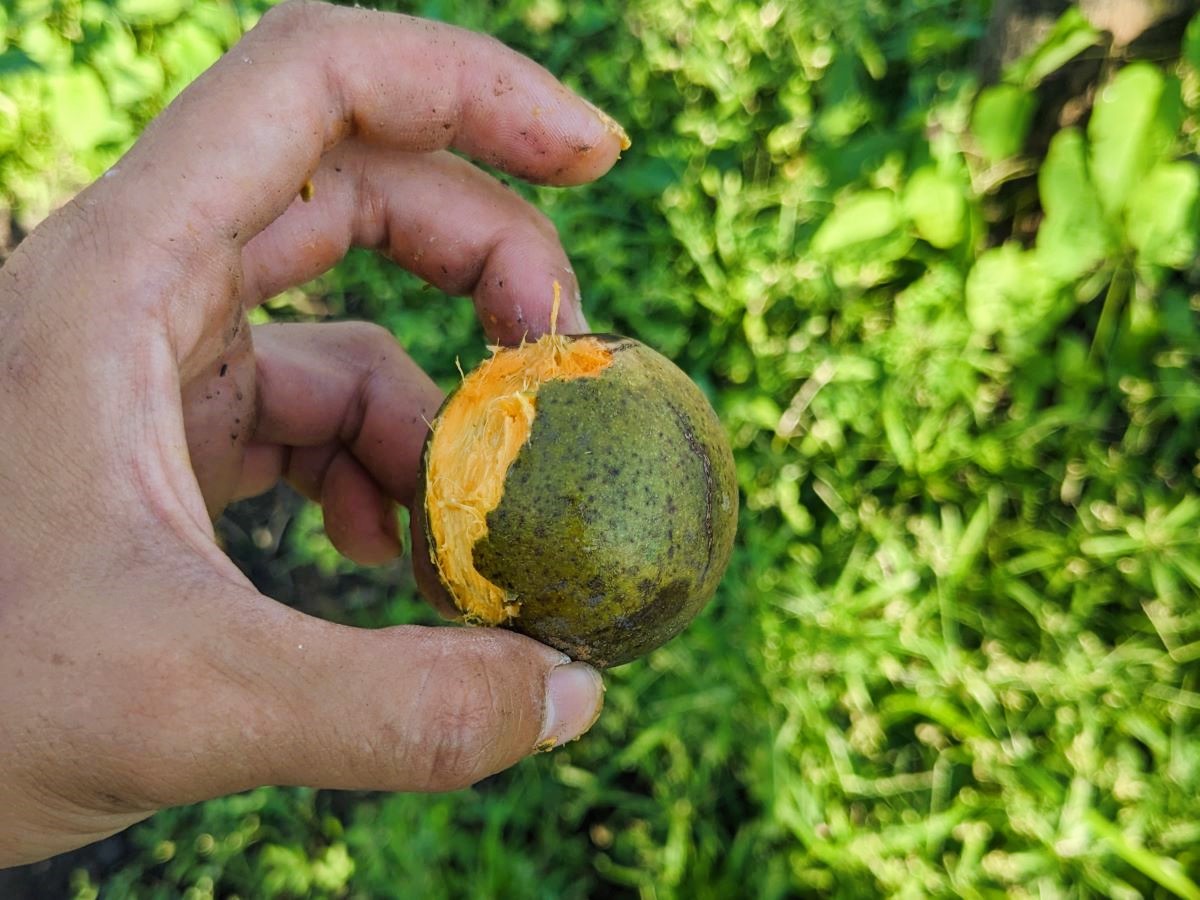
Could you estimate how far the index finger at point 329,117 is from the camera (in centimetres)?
169

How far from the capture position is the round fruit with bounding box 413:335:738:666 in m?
1.74

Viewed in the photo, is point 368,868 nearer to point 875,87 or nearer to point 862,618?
point 862,618

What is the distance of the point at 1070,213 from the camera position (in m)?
2.73

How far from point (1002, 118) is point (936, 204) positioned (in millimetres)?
301

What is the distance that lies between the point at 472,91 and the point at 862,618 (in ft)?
6.45

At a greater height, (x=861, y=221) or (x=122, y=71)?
(x=861, y=221)

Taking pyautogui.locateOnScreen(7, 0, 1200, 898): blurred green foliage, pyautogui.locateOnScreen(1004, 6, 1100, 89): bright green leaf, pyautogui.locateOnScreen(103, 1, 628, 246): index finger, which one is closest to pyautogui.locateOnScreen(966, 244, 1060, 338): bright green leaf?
pyautogui.locateOnScreen(7, 0, 1200, 898): blurred green foliage

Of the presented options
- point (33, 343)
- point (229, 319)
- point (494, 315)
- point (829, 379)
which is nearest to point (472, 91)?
point (494, 315)

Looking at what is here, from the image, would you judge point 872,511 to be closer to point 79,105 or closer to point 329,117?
point 329,117

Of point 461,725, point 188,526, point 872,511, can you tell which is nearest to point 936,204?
point 872,511

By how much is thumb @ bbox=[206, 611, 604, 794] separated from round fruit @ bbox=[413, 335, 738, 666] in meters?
0.19

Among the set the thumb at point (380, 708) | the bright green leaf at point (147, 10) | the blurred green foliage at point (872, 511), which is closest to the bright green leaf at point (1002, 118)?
the blurred green foliage at point (872, 511)

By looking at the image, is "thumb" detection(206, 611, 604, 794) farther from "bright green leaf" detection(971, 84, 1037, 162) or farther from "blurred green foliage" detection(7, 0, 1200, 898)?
"bright green leaf" detection(971, 84, 1037, 162)

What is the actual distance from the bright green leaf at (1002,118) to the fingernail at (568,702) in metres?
2.08
